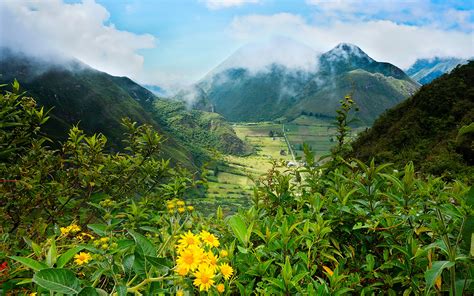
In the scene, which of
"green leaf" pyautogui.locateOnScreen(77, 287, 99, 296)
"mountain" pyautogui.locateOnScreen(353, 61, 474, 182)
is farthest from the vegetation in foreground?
"mountain" pyautogui.locateOnScreen(353, 61, 474, 182)

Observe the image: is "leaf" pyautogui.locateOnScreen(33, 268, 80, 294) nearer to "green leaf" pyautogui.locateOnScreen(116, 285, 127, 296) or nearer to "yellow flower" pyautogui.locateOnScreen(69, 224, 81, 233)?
"green leaf" pyautogui.locateOnScreen(116, 285, 127, 296)

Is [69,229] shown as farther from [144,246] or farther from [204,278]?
[204,278]

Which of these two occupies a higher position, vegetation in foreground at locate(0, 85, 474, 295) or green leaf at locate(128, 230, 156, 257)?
green leaf at locate(128, 230, 156, 257)

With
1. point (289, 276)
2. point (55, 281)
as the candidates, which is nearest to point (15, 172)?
point (55, 281)

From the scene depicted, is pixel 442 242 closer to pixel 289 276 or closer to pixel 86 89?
pixel 289 276

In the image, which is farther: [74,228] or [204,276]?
[74,228]

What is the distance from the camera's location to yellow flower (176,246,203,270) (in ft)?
5.08

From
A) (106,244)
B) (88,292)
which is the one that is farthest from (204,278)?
(106,244)

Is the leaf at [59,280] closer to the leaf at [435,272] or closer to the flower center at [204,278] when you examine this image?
the flower center at [204,278]

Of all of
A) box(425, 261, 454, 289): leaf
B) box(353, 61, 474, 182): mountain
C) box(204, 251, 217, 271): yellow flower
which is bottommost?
box(353, 61, 474, 182): mountain

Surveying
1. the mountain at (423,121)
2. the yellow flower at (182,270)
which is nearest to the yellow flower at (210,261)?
the yellow flower at (182,270)

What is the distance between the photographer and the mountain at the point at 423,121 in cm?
2979

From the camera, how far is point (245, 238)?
2.23m

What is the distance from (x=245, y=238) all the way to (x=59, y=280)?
3.99 feet
